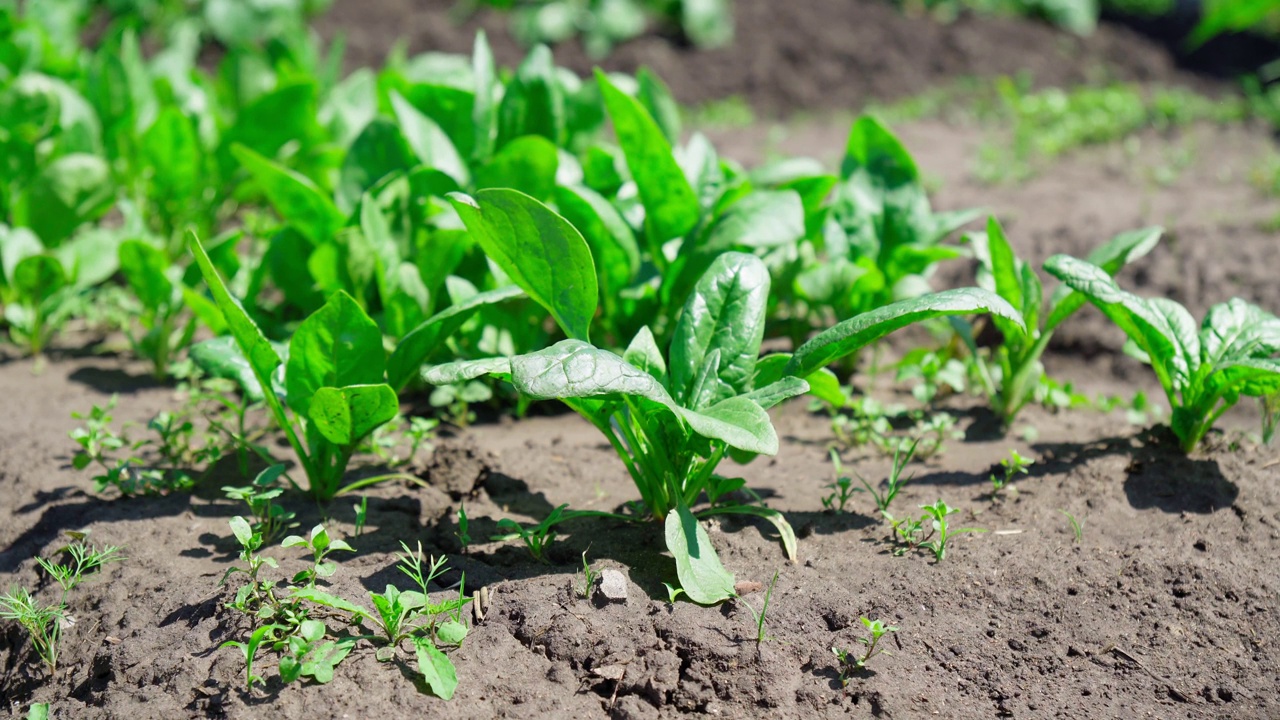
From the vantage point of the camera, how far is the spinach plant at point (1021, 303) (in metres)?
2.53

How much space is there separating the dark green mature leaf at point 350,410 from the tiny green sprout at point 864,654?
988 millimetres

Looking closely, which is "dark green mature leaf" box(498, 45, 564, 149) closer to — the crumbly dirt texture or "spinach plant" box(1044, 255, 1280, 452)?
the crumbly dirt texture

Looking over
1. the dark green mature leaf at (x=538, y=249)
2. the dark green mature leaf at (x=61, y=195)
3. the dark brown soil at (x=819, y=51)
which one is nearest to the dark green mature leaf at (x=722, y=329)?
the dark green mature leaf at (x=538, y=249)

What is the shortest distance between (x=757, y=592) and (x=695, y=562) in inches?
5.6

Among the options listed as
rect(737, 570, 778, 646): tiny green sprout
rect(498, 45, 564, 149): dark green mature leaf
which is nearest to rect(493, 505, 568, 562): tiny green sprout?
rect(737, 570, 778, 646): tiny green sprout

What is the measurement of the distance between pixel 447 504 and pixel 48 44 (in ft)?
10.6

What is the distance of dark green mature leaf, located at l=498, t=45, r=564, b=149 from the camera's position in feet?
10.3

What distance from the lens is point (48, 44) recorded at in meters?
4.38

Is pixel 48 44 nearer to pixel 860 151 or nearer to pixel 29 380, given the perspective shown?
pixel 29 380

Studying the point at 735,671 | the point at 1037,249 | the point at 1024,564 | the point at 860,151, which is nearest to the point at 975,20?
the point at 1037,249

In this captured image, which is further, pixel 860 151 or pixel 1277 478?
pixel 860 151

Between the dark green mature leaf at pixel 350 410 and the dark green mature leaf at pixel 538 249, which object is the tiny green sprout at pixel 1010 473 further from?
the dark green mature leaf at pixel 350 410

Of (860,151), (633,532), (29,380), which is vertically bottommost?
(29,380)

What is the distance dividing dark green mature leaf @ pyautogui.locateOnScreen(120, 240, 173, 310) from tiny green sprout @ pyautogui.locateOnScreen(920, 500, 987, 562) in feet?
7.04
